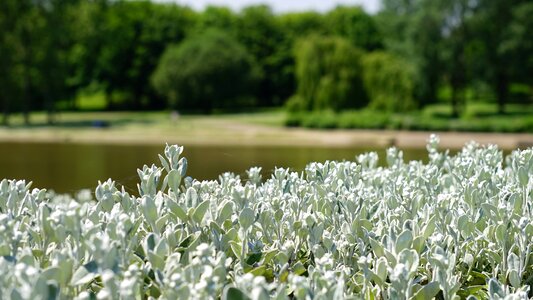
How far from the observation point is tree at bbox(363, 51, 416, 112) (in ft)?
131

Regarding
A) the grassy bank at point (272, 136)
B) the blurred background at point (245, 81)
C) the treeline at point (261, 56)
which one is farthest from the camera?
the treeline at point (261, 56)

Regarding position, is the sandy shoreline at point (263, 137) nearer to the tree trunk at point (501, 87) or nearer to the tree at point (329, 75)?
the tree at point (329, 75)

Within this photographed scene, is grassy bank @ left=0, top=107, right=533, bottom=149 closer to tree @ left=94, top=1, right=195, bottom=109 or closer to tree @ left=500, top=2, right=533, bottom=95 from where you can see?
tree @ left=500, top=2, right=533, bottom=95

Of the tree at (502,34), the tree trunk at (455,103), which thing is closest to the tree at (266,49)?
the tree trunk at (455,103)

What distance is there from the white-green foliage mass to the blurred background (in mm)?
7500

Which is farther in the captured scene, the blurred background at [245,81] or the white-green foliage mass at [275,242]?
the blurred background at [245,81]

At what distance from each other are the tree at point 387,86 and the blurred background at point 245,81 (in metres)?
0.09

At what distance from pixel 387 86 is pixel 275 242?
3831 centimetres

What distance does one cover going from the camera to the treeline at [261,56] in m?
41.9

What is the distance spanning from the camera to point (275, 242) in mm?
3156

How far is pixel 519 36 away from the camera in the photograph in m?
45.4

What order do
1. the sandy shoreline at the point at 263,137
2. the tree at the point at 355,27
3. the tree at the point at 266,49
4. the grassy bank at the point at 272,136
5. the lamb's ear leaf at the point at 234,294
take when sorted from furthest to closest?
the tree at the point at 355,27 → the tree at the point at 266,49 → the grassy bank at the point at 272,136 → the sandy shoreline at the point at 263,137 → the lamb's ear leaf at the point at 234,294

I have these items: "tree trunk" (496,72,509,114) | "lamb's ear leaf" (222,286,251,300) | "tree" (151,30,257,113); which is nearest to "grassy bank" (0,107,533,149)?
"tree trunk" (496,72,509,114)

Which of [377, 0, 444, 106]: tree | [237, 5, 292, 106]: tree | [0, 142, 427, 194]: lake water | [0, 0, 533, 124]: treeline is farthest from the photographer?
[237, 5, 292, 106]: tree
